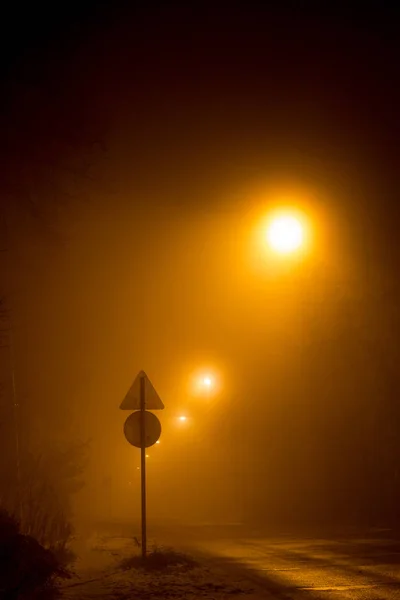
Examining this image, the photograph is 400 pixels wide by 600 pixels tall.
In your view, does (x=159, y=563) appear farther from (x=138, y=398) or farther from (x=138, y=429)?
(x=138, y=398)

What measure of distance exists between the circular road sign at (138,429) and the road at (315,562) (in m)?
2.61

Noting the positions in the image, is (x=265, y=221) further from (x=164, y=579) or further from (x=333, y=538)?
(x=164, y=579)

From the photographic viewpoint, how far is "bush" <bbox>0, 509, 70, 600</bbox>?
28.2ft

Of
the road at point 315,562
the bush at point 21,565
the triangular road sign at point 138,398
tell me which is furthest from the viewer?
the triangular road sign at point 138,398

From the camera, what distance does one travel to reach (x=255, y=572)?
40.2 ft

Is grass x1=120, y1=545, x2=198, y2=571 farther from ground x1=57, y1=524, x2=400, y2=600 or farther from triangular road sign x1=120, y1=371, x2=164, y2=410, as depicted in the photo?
triangular road sign x1=120, y1=371, x2=164, y2=410

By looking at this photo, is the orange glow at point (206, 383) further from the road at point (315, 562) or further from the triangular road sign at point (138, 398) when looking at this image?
the triangular road sign at point (138, 398)

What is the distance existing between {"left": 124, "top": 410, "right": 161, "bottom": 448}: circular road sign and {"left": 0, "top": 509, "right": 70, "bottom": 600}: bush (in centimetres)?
259

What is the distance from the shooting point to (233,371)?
4278 cm

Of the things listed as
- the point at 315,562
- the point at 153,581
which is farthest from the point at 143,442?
the point at 315,562

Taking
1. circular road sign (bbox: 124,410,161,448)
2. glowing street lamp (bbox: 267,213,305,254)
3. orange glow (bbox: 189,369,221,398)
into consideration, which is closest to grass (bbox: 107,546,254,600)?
circular road sign (bbox: 124,410,161,448)

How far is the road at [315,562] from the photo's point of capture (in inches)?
394

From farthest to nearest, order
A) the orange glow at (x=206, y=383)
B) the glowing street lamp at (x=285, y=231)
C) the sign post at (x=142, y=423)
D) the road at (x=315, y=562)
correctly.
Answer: the orange glow at (x=206, y=383) < the glowing street lamp at (x=285, y=231) < the sign post at (x=142, y=423) < the road at (x=315, y=562)

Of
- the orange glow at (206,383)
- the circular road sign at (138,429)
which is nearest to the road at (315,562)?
the circular road sign at (138,429)
